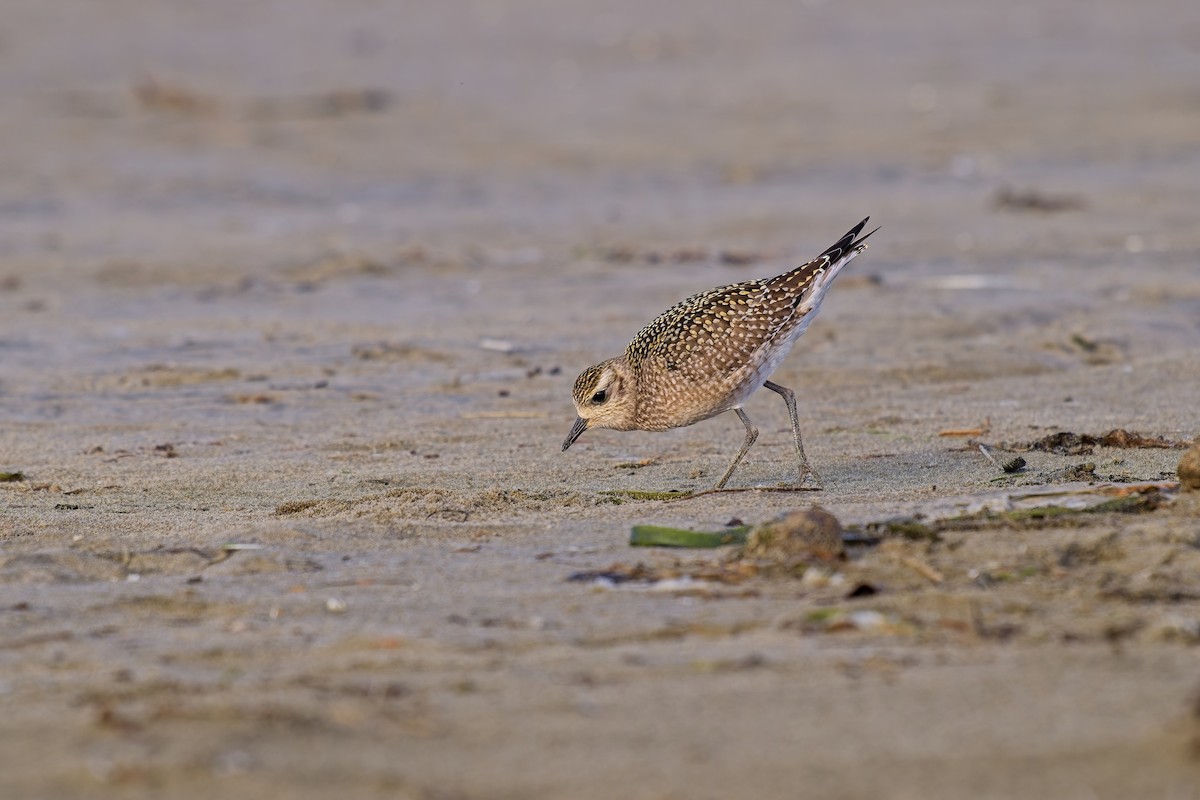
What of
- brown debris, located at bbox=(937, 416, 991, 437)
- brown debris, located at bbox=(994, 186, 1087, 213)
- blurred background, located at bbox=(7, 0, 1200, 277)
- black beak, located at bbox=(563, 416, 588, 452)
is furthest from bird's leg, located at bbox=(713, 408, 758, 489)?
brown debris, located at bbox=(994, 186, 1087, 213)

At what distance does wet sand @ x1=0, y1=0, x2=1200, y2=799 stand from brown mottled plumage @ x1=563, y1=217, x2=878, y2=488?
24cm

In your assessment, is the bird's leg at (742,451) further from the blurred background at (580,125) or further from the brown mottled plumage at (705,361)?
the blurred background at (580,125)

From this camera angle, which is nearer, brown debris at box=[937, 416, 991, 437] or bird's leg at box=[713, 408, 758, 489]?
bird's leg at box=[713, 408, 758, 489]

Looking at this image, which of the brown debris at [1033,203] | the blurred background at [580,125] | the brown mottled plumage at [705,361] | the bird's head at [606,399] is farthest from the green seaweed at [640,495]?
the brown debris at [1033,203]

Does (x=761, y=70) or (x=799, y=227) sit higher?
(x=761, y=70)

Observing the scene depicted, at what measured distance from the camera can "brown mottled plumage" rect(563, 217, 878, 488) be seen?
679 cm

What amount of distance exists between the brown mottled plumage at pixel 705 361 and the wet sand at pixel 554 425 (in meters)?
0.24

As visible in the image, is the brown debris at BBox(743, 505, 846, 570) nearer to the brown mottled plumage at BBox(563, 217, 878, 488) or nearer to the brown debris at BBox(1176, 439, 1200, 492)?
the brown debris at BBox(1176, 439, 1200, 492)

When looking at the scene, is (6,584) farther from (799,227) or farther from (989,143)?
(989,143)

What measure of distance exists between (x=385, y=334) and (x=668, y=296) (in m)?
1.84

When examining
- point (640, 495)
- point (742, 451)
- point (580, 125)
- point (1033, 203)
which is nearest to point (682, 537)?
point (640, 495)

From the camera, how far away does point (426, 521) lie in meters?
5.59

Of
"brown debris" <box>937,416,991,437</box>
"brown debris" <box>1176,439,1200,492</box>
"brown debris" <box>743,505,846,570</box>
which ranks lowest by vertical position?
"brown debris" <box>937,416,991,437</box>

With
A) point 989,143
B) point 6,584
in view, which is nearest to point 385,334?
point 6,584
